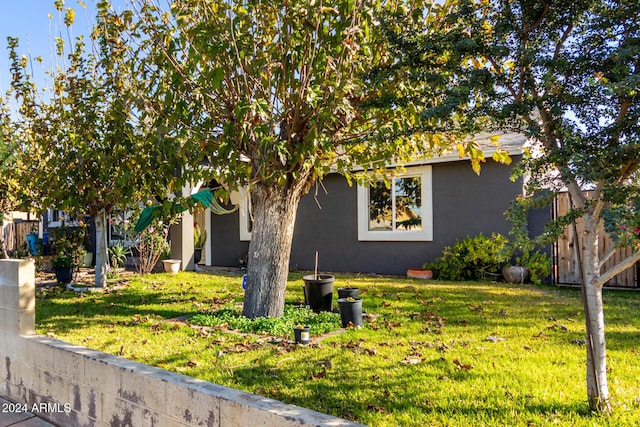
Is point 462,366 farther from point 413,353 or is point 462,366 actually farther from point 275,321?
point 275,321

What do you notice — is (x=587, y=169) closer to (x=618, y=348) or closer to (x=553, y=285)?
(x=618, y=348)

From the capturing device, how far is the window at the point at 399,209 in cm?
1181

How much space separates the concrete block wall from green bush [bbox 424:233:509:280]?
8.32m

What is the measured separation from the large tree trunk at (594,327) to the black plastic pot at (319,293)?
158 inches

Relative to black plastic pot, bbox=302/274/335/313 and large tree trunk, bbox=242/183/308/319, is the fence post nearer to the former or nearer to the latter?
large tree trunk, bbox=242/183/308/319

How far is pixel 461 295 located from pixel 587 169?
6.05 m

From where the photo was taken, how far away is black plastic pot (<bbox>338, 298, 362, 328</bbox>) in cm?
600

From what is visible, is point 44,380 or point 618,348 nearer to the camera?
point 44,380

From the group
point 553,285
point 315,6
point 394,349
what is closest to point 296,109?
point 315,6

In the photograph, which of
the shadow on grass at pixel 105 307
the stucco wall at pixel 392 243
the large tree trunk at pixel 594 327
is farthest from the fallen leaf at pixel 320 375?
the stucco wall at pixel 392 243

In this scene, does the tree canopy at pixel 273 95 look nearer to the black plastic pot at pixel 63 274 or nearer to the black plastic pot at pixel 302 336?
the black plastic pot at pixel 302 336

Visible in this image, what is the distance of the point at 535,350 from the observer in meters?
4.84

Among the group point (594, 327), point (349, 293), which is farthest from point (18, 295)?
point (594, 327)

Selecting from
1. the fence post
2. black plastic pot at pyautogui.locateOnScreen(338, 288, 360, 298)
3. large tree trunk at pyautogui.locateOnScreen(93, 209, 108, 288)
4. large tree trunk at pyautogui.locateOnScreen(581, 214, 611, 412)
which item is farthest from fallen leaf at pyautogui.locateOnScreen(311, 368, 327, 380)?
large tree trunk at pyautogui.locateOnScreen(93, 209, 108, 288)
